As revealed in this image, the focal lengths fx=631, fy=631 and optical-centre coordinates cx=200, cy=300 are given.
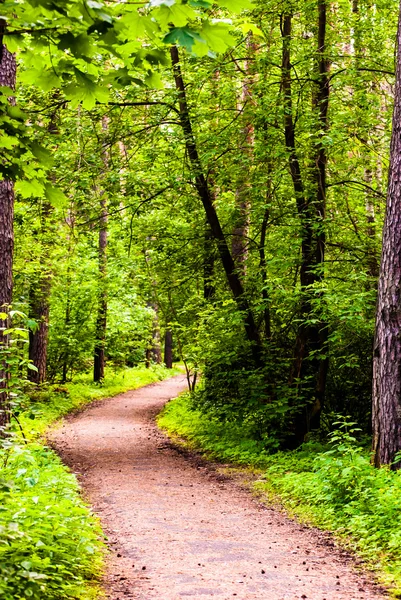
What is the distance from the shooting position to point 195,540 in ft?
21.6

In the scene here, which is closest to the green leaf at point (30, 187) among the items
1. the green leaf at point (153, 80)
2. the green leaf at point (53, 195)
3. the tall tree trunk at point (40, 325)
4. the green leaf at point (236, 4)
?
the green leaf at point (53, 195)

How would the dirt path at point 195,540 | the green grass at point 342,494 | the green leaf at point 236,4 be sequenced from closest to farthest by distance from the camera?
the green leaf at point 236,4, the dirt path at point 195,540, the green grass at point 342,494

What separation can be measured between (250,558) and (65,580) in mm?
2008

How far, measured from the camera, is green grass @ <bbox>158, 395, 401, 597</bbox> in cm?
590

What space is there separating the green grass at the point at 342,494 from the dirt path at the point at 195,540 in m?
0.25

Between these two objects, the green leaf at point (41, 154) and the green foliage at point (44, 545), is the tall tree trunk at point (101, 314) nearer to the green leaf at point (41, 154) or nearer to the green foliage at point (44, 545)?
the green foliage at point (44, 545)

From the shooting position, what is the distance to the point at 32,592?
3934 mm

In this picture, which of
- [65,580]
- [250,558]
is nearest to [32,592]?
[65,580]

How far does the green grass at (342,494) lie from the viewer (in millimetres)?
5898

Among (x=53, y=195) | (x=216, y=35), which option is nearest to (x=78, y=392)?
(x=53, y=195)

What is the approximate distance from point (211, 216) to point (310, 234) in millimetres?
2223

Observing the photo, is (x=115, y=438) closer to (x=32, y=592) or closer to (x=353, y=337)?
(x=353, y=337)

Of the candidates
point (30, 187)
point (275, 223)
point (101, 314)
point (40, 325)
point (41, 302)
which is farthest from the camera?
point (101, 314)

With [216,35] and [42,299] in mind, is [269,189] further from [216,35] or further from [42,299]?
[42,299]
